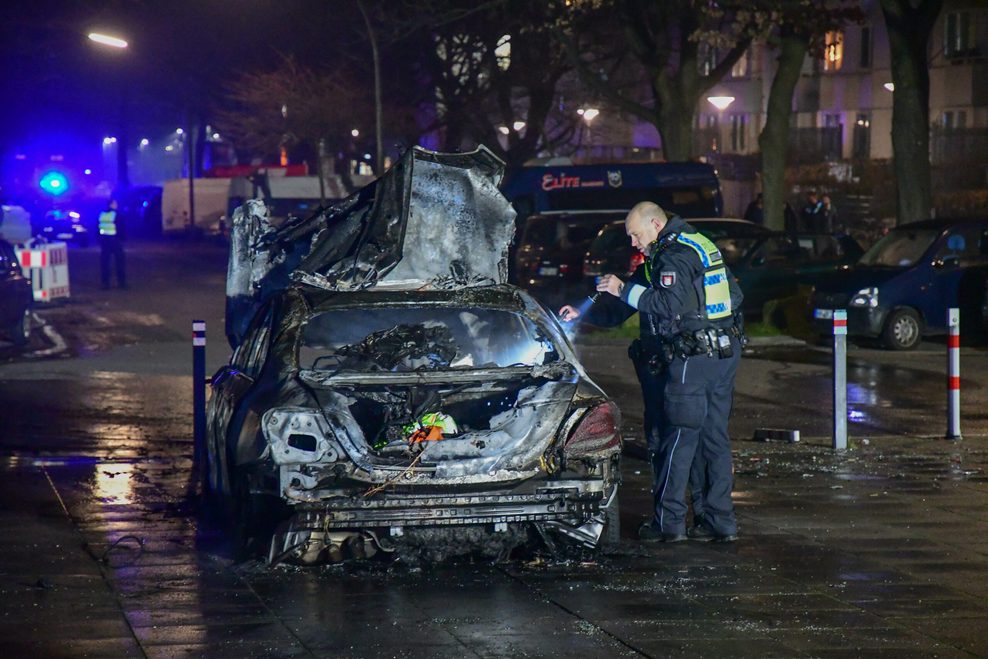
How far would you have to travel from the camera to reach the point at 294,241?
33.3 feet

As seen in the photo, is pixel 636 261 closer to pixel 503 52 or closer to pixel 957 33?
pixel 957 33

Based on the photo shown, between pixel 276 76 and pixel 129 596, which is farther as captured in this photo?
pixel 276 76

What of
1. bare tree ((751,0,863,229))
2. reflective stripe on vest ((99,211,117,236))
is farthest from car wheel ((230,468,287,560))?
reflective stripe on vest ((99,211,117,236))

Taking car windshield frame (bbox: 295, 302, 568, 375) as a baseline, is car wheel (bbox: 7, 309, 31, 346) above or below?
below

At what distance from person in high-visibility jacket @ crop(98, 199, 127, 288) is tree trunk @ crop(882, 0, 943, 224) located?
1501 centimetres

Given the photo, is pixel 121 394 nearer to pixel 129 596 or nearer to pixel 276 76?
pixel 129 596

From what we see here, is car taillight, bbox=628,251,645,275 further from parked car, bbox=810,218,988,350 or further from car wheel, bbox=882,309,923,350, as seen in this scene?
car wheel, bbox=882,309,923,350

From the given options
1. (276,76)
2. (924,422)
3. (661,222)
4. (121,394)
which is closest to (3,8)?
(276,76)

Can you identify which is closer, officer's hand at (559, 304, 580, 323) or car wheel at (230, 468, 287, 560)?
car wheel at (230, 468, 287, 560)

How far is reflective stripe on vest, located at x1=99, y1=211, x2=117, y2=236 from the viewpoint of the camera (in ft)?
98.7

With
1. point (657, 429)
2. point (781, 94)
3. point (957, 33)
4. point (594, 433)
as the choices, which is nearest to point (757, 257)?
point (781, 94)

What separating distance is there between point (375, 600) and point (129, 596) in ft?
3.64

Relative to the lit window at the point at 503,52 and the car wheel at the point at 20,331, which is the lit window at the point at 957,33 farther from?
the car wheel at the point at 20,331

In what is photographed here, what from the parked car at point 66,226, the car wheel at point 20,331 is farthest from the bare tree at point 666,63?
the parked car at point 66,226
